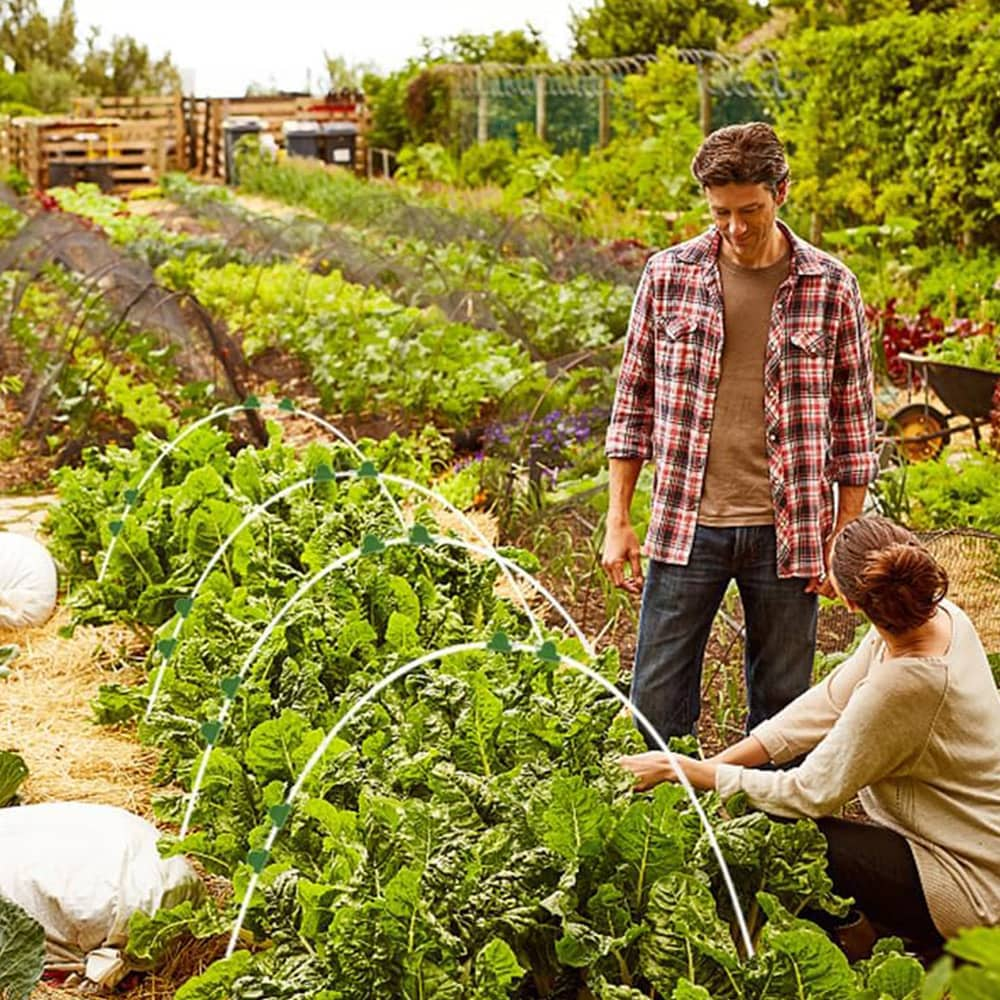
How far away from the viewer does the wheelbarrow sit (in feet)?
21.2

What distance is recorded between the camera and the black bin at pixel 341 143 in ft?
84.0

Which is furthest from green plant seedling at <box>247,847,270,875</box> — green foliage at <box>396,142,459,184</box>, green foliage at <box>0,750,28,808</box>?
green foliage at <box>396,142,459,184</box>

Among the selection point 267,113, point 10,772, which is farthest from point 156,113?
A: point 10,772

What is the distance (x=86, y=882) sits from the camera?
10.7 feet

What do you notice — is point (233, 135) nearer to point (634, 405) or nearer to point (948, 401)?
point (948, 401)

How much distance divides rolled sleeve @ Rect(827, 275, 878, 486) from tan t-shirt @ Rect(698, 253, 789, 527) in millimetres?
175

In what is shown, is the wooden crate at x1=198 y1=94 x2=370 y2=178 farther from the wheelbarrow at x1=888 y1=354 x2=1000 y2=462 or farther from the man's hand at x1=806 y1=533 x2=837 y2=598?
the man's hand at x1=806 y1=533 x2=837 y2=598

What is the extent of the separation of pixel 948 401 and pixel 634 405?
3595 mm

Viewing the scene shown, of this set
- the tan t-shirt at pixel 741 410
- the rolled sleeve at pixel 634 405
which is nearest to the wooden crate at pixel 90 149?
the rolled sleeve at pixel 634 405

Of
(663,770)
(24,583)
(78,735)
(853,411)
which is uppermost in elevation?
(853,411)

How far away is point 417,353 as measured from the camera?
24.6 ft

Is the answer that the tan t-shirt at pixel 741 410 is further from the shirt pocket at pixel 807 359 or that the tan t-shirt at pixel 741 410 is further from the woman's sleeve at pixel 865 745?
the woman's sleeve at pixel 865 745

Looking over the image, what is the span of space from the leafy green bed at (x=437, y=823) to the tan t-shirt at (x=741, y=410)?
468 mm

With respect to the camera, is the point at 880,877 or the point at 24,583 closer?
the point at 880,877
